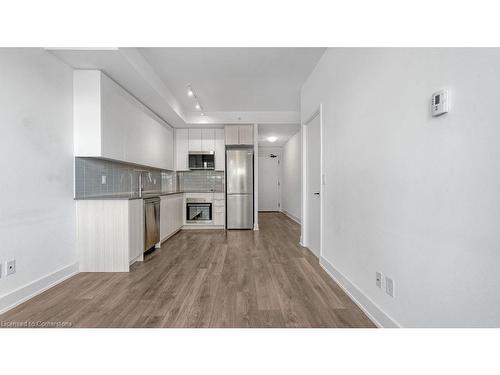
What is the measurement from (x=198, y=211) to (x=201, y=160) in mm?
1230

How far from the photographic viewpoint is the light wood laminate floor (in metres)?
1.77

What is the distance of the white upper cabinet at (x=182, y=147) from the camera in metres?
5.83

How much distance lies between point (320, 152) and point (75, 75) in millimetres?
3083

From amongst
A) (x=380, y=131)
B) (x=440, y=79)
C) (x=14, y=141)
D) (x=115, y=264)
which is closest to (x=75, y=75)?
(x=14, y=141)

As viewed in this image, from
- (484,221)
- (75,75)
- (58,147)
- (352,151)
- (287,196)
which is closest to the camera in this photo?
(484,221)

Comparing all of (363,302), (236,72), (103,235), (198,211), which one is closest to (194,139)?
(198,211)

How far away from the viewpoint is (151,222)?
369 cm

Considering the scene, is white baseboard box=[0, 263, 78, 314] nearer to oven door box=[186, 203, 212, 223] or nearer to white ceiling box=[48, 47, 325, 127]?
white ceiling box=[48, 47, 325, 127]

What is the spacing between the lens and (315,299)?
2104 millimetres

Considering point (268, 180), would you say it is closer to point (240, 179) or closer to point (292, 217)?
point (292, 217)

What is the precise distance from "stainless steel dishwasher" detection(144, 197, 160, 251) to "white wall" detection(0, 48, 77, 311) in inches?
35.7

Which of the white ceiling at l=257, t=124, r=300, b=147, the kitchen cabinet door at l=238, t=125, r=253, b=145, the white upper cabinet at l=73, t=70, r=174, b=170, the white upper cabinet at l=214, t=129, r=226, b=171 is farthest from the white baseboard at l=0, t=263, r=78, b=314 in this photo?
the white ceiling at l=257, t=124, r=300, b=147

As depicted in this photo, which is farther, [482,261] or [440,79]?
[440,79]

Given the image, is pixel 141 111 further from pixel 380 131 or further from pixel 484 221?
pixel 484 221
